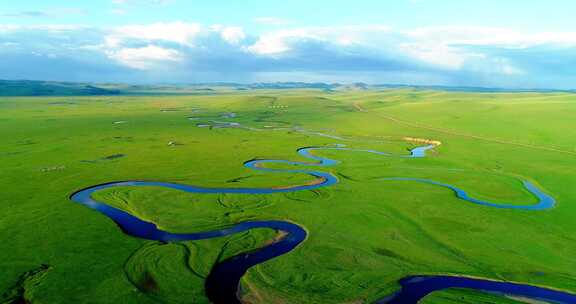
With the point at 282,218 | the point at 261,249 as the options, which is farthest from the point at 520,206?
the point at 261,249

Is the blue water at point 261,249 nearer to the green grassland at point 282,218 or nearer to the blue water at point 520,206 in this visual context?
the blue water at point 520,206

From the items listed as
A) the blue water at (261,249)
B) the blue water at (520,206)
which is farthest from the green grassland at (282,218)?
the blue water at (520,206)

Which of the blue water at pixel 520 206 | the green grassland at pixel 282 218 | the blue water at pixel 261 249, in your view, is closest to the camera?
the blue water at pixel 261 249

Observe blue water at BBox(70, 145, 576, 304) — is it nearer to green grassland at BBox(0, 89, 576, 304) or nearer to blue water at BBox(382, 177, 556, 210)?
blue water at BBox(382, 177, 556, 210)

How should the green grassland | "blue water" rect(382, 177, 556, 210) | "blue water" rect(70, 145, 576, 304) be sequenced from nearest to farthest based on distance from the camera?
"blue water" rect(70, 145, 576, 304) → the green grassland → "blue water" rect(382, 177, 556, 210)

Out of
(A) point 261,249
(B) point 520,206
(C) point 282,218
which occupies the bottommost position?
(B) point 520,206

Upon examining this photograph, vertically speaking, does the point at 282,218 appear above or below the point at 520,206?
above

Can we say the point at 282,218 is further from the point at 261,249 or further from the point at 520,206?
the point at 520,206

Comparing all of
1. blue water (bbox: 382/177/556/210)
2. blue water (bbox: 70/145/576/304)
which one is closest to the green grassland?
blue water (bbox: 70/145/576/304)

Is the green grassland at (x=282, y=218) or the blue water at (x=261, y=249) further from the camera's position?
the green grassland at (x=282, y=218)

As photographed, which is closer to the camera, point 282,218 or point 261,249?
point 261,249
